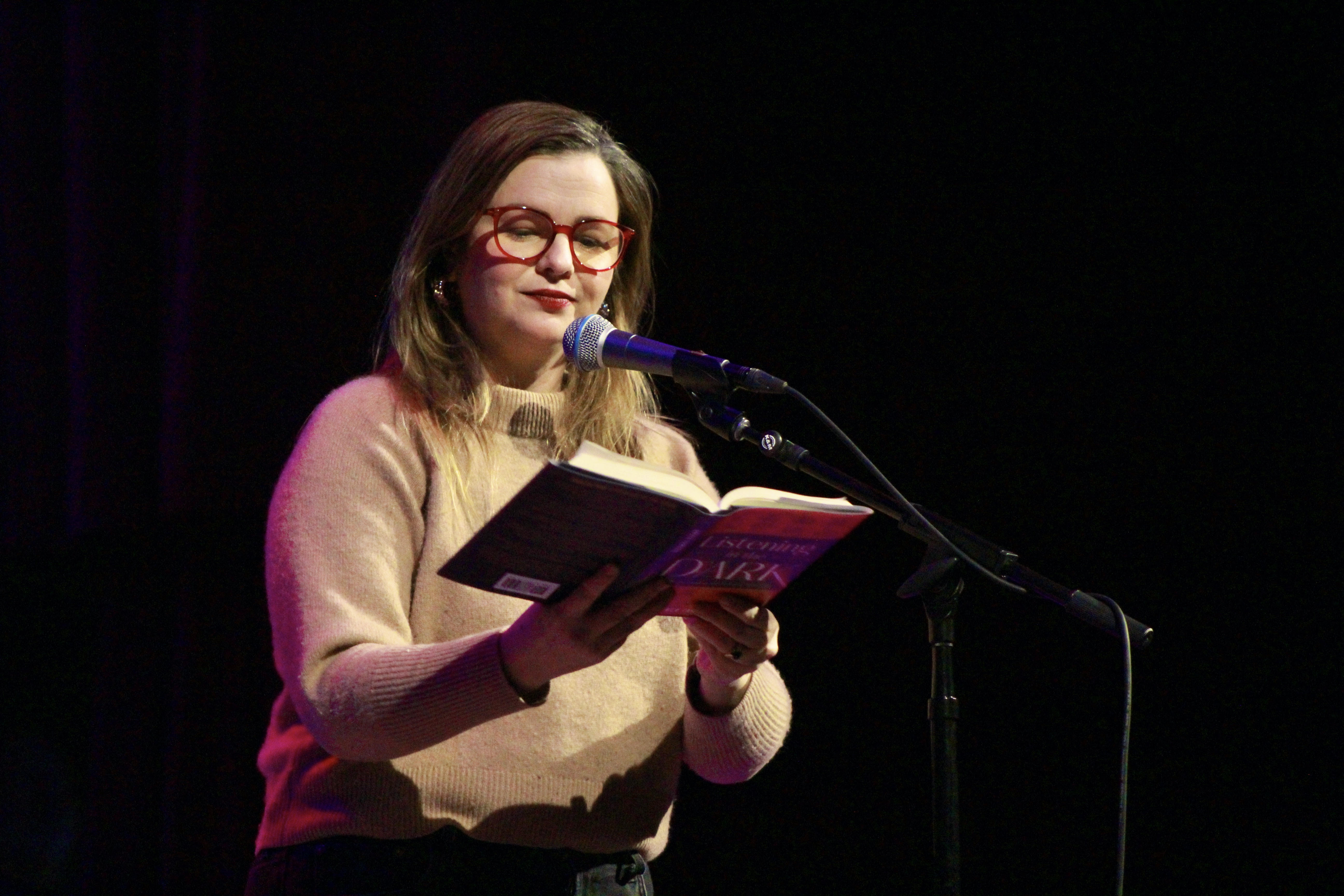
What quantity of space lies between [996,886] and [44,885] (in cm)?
217

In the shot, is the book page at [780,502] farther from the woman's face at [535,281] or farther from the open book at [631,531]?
the woman's face at [535,281]

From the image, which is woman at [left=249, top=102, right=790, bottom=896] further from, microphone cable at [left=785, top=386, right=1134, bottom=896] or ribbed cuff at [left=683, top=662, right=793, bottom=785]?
microphone cable at [left=785, top=386, right=1134, bottom=896]

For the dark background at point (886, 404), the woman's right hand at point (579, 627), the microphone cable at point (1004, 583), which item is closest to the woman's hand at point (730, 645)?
the woman's right hand at point (579, 627)

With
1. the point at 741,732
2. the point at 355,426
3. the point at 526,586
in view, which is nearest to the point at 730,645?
the point at 741,732

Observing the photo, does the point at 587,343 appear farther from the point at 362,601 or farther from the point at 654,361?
the point at 362,601

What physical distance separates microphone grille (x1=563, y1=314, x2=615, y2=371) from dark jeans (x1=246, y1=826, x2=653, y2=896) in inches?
23.6

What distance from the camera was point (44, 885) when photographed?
270cm

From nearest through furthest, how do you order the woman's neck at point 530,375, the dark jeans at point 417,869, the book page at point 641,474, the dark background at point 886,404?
the book page at point 641,474 → the dark jeans at point 417,869 → the woman's neck at point 530,375 → the dark background at point 886,404

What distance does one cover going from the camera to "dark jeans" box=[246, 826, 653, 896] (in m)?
1.43

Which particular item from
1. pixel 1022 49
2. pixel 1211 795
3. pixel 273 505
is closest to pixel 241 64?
pixel 273 505

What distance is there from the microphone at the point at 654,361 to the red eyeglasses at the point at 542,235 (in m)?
0.20

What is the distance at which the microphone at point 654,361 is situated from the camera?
1.36 metres

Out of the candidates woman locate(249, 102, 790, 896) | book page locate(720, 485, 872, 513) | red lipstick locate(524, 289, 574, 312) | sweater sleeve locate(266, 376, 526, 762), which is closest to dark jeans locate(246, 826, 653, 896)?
woman locate(249, 102, 790, 896)

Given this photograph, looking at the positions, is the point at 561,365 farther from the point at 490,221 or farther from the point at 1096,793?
the point at 1096,793
